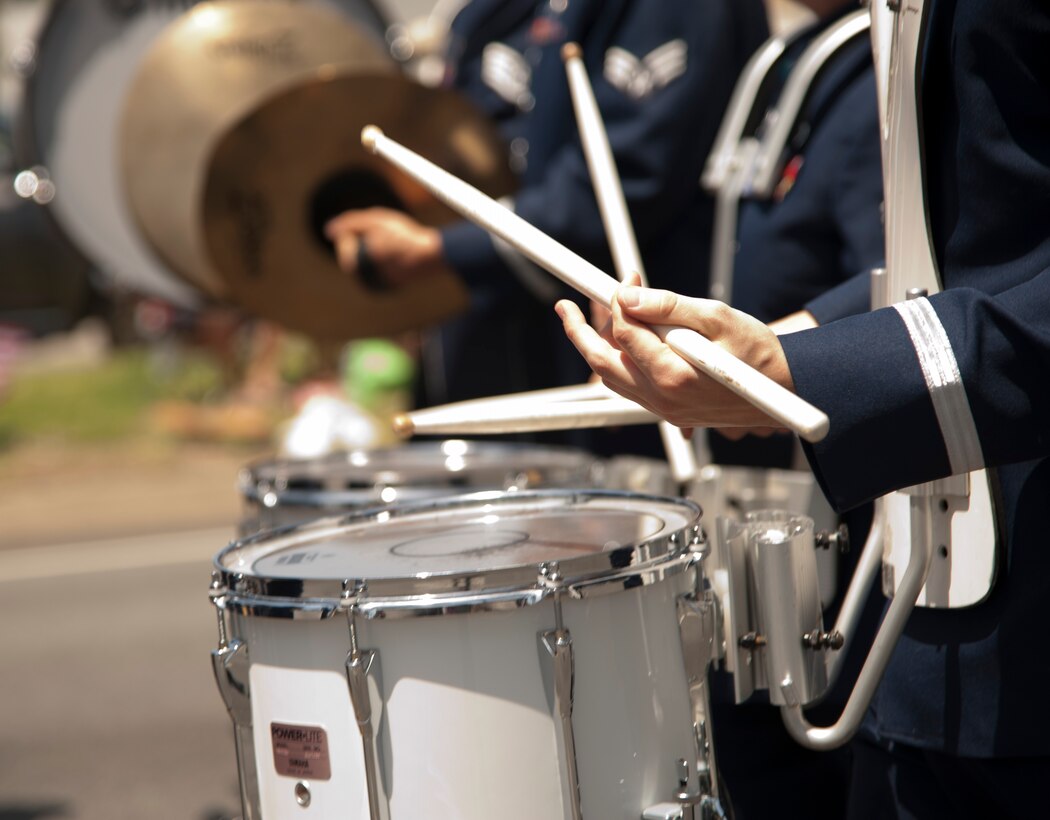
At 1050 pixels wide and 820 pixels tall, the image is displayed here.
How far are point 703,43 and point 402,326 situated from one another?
82 cm

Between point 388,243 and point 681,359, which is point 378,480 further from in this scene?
point 681,359

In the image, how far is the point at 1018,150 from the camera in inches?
51.4

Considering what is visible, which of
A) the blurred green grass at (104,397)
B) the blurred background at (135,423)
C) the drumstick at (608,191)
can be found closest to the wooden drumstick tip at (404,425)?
the drumstick at (608,191)

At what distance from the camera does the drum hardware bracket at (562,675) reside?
1.36m

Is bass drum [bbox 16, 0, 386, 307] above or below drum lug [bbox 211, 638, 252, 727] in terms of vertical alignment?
above

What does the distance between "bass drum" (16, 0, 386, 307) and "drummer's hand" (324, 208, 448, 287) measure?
89cm

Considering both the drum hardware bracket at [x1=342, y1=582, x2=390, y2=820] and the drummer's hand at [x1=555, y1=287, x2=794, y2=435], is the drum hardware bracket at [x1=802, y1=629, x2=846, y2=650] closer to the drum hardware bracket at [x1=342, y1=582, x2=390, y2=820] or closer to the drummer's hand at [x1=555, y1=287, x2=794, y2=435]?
the drummer's hand at [x1=555, y1=287, x2=794, y2=435]

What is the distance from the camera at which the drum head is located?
1387 mm

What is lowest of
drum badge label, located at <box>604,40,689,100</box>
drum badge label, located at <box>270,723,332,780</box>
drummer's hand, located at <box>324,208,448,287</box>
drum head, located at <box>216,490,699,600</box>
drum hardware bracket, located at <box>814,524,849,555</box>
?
drum badge label, located at <box>270,723,332,780</box>

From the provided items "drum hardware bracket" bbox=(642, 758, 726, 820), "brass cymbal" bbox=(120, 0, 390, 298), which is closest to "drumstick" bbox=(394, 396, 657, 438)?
"drum hardware bracket" bbox=(642, 758, 726, 820)

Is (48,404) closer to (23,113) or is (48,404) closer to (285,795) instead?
(23,113)

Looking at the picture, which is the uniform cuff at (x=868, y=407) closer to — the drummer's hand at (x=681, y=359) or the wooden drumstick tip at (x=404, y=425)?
the drummer's hand at (x=681, y=359)

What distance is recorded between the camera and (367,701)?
1368 millimetres

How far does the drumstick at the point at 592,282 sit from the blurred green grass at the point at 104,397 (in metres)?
8.47
